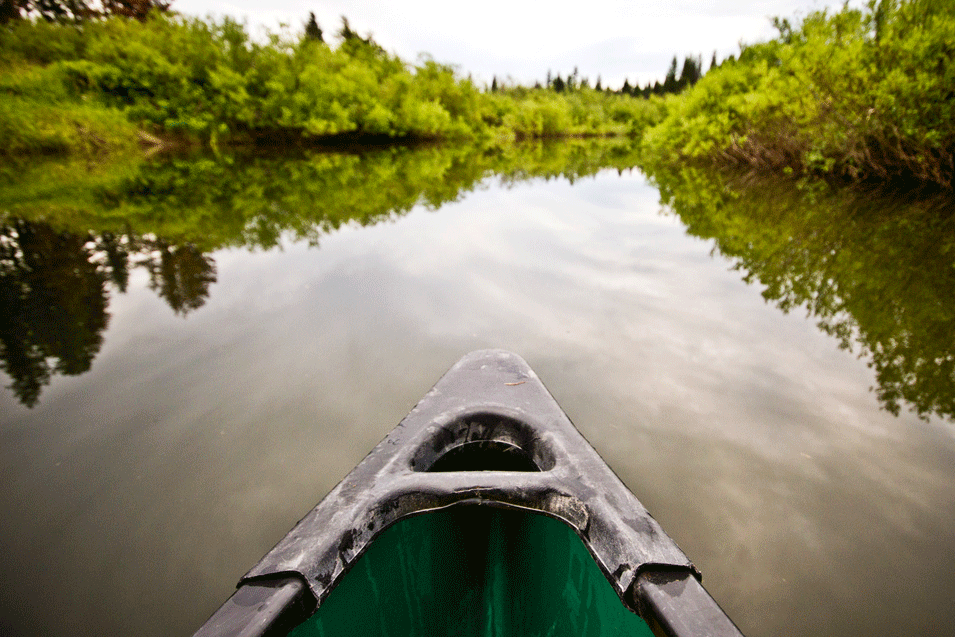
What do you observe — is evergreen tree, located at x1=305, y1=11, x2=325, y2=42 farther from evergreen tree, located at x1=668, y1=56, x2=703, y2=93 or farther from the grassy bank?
evergreen tree, located at x1=668, y1=56, x2=703, y2=93

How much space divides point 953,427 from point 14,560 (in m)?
4.09

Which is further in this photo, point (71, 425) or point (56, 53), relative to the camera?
point (56, 53)

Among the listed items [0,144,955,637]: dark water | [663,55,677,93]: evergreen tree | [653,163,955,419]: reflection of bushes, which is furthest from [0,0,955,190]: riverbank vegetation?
[663,55,677,93]: evergreen tree

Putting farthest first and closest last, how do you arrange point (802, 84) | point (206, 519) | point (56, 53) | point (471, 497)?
point (56, 53), point (802, 84), point (206, 519), point (471, 497)

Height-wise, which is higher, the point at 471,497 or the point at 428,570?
the point at 471,497

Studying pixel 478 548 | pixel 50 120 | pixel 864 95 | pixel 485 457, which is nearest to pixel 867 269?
pixel 485 457

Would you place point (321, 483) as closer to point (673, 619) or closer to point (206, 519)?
point (206, 519)

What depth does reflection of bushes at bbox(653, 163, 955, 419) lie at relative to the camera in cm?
261

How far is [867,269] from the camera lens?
4098 millimetres

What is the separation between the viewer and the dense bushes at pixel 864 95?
6172 mm

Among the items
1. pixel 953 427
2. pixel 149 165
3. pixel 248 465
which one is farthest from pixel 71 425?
pixel 149 165

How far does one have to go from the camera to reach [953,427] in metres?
2.11

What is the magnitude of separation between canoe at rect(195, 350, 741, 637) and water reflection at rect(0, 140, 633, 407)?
8.50 ft

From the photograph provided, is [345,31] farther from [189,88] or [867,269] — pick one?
[867,269]
